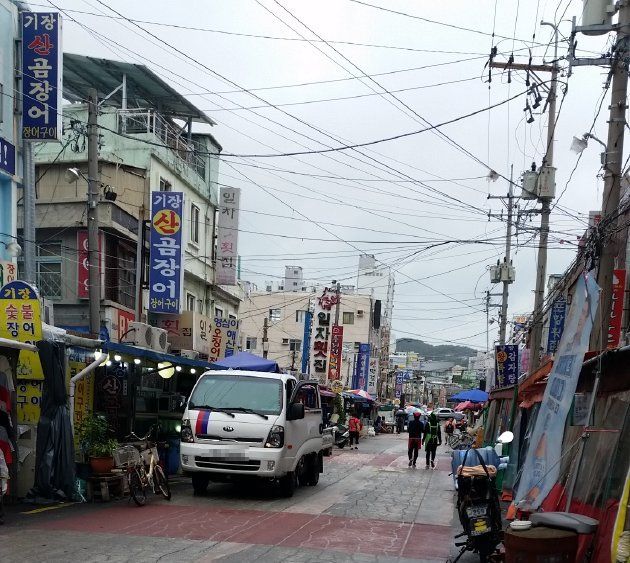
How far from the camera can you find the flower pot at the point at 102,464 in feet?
41.9

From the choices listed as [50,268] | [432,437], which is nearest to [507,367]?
[432,437]

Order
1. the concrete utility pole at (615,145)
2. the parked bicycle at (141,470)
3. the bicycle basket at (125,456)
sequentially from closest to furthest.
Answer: the concrete utility pole at (615,145) → the parked bicycle at (141,470) → the bicycle basket at (125,456)

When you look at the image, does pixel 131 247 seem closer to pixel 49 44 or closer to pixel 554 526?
pixel 49 44

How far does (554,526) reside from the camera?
23.2 feet

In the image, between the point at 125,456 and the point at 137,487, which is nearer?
the point at 137,487

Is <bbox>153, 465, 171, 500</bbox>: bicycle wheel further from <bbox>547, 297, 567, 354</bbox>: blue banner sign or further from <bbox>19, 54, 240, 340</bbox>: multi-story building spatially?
<bbox>547, 297, 567, 354</bbox>: blue banner sign

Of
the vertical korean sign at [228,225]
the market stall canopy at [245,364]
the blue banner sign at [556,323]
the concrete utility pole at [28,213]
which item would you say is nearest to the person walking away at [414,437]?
the blue banner sign at [556,323]

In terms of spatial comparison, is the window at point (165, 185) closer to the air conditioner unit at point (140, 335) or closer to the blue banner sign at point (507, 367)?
the air conditioner unit at point (140, 335)

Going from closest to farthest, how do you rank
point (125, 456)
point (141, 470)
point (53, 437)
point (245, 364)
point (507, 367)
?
point (53, 437) < point (141, 470) < point (125, 456) < point (245, 364) < point (507, 367)

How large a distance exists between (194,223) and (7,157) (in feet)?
46.8

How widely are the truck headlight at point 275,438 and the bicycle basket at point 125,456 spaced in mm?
2348

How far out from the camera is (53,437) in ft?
39.0

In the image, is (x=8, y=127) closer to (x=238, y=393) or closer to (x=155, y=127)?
(x=238, y=393)

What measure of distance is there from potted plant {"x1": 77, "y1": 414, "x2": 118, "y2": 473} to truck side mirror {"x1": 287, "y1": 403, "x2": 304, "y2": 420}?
3.29 m
